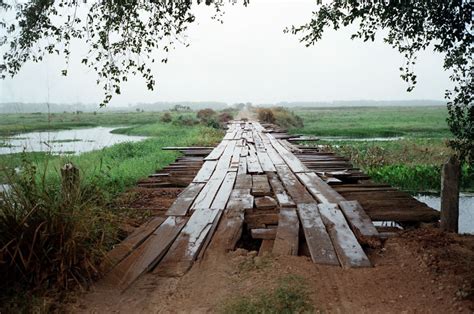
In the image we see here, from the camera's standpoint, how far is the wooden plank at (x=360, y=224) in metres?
4.17

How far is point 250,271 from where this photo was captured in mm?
3551

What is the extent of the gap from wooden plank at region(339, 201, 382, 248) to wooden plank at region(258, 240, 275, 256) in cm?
86

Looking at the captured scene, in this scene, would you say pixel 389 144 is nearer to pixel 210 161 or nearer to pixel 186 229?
pixel 210 161

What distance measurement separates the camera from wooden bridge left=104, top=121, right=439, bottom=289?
3783 mm

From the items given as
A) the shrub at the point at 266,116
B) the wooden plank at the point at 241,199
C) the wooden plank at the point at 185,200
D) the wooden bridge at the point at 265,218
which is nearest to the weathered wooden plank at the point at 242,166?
the wooden bridge at the point at 265,218

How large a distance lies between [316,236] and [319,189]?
2.03 metres

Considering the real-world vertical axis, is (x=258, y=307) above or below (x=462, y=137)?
below

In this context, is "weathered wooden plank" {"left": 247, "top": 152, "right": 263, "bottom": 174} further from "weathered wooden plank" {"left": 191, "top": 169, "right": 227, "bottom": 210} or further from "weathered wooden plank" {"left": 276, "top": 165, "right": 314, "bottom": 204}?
"weathered wooden plank" {"left": 191, "top": 169, "right": 227, "bottom": 210}

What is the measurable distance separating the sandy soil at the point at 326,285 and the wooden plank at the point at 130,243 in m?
0.29

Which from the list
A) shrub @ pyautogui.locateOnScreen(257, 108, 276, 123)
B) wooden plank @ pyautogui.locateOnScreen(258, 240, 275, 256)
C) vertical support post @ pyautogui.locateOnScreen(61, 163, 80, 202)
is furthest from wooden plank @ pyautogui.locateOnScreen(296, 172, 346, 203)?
shrub @ pyautogui.locateOnScreen(257, 108, 276, 123)

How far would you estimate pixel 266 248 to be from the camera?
13.3ft

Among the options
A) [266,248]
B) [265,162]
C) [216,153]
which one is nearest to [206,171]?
[265,162]

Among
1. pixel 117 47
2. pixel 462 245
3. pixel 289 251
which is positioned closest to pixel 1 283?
pixel 289 251

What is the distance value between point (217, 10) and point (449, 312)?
4.06 m
